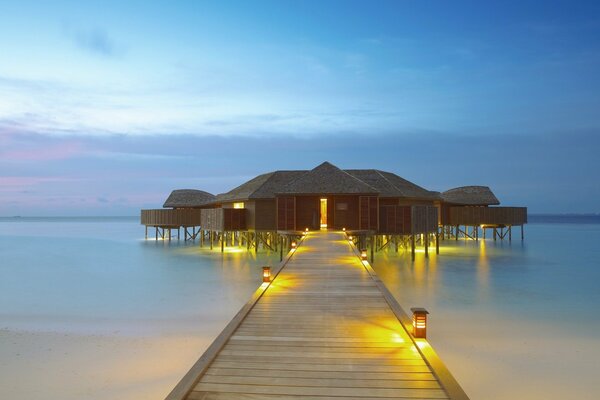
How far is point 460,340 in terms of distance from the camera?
1082 centimetres

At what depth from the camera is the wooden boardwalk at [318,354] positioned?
16.4 ft

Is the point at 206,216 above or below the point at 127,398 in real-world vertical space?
above

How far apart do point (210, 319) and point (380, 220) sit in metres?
15.6

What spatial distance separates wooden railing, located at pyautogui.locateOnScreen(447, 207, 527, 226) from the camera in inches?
1513

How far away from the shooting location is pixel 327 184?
84.3 ft

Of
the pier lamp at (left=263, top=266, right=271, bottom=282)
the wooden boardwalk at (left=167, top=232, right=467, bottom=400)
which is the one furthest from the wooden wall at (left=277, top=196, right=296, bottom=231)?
the wooden boardwalk at (left=167, top=232, right=467, bottom=400)

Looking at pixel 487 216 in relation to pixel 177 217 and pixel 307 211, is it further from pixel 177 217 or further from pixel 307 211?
pixel 177 217

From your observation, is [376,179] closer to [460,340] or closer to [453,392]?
[460,340]

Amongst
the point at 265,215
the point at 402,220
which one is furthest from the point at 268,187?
the point at 402,220

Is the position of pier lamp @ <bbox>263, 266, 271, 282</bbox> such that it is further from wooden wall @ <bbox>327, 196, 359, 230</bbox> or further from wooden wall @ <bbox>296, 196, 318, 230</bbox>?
wooden wall @ <bbox>327, 196, 359, 230</bbox>

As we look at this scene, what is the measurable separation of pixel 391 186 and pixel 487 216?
537 inches

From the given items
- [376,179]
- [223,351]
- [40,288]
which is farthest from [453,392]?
[376,179]

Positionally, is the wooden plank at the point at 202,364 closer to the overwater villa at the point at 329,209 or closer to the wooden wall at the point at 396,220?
the overwater villa at the point at 329,209

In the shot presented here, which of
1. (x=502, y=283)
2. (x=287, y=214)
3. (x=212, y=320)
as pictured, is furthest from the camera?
(x=287, y=214)
